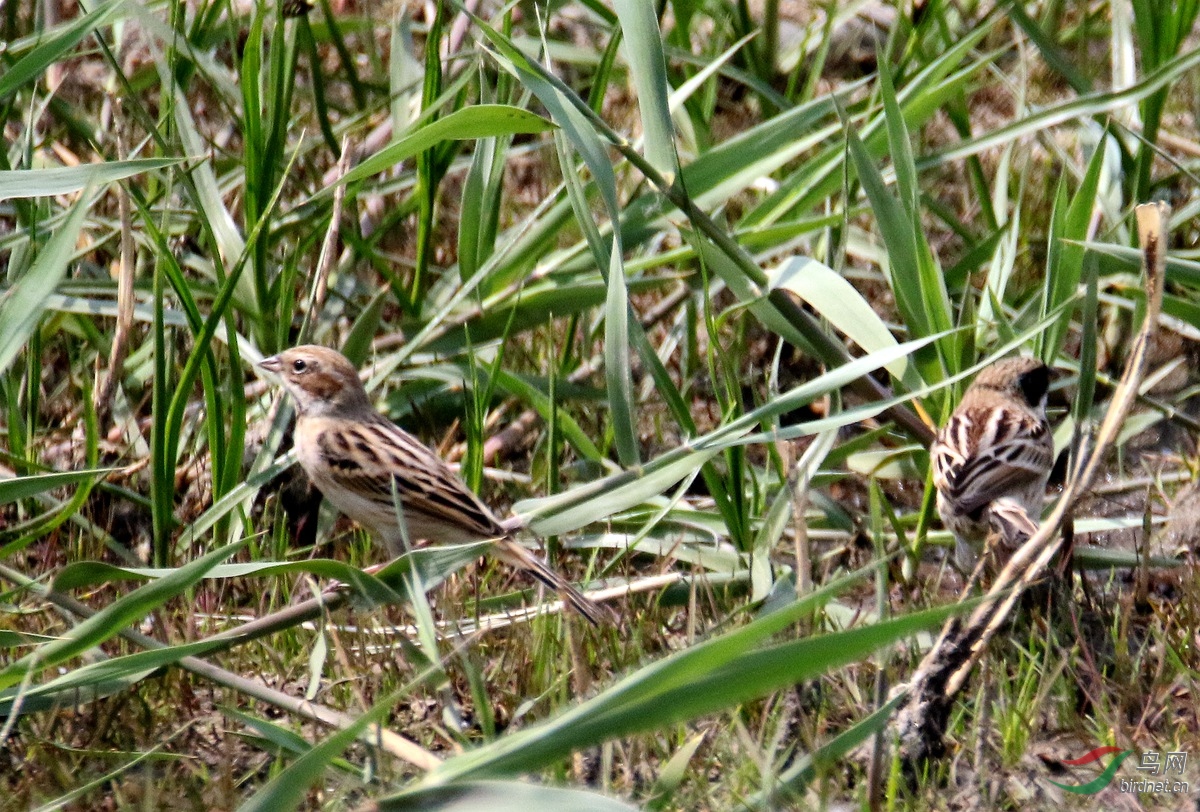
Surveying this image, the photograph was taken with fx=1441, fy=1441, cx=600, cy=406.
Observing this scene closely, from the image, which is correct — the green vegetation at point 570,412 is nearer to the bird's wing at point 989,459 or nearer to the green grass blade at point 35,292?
the green grass blade at point 35,292

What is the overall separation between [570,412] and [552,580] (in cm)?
170

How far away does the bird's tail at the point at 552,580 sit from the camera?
423 cm

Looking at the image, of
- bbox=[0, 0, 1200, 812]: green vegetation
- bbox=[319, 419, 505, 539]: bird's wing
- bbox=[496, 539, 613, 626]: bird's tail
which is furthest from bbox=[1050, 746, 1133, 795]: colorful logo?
bbox=[319, 419, 505, 539]: bird's wing

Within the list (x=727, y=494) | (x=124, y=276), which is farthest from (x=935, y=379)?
(x=124, y=276)

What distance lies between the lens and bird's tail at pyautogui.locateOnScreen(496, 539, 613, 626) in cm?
423

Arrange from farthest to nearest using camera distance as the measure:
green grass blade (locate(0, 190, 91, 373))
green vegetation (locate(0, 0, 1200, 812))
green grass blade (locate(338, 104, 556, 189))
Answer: green grass blade (locate(338, 104, 556, 189))
green grass blade (locate(0, 190, 91, 373))
green vegetation (locate(0, 0, 1200, 812))

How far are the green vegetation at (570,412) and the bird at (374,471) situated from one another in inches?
6.4

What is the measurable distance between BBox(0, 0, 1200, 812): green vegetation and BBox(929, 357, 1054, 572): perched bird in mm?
175

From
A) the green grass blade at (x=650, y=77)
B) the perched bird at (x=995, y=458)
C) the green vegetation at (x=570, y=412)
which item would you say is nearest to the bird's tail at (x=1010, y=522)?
the perched bird at (x=995, y=458)

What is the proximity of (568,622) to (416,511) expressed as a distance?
1.04 meters

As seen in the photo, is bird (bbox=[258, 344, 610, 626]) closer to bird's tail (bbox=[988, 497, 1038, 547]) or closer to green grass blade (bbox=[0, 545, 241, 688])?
green grass blade (bbox=[0, 545, 241, 688])

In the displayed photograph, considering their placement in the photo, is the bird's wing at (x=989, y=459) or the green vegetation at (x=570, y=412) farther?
the bird's wing at (x=989, y=459)

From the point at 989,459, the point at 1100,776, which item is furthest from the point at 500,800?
the point at 989,459

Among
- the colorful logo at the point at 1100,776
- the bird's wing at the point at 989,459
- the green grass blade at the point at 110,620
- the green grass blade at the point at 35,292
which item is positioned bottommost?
the colorful logo at the point at 1100,776
